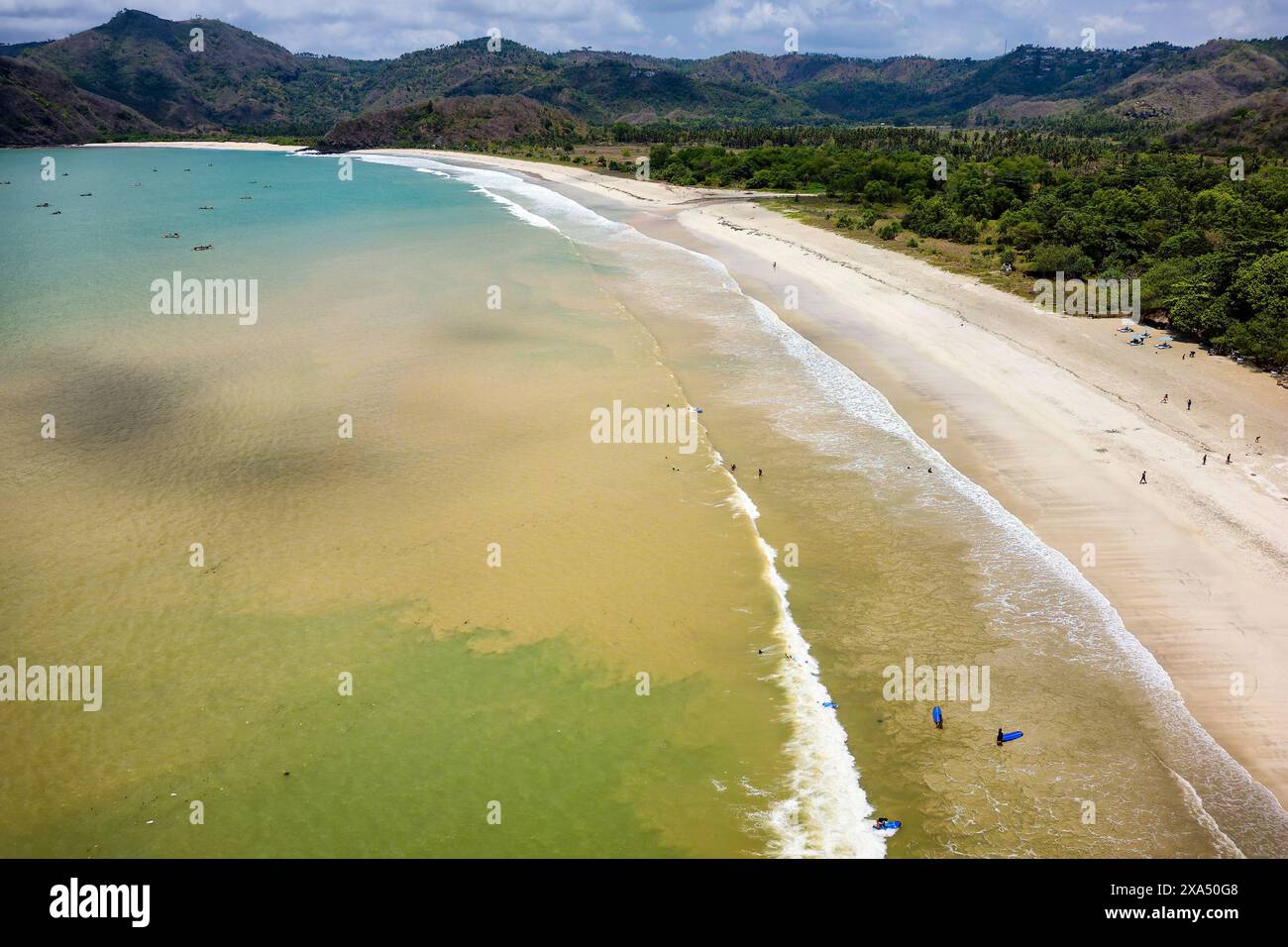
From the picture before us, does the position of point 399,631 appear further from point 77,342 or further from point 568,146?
point 568,146

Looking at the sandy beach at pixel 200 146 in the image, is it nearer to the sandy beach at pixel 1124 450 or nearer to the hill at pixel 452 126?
the hill at pixel 452 126

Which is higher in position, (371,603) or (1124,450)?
(1124,450)

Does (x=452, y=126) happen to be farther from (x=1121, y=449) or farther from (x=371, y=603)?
(x=371, y=603)

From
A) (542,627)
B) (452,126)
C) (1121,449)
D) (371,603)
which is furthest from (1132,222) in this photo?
(452,126)

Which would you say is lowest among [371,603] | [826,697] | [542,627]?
[826,697]

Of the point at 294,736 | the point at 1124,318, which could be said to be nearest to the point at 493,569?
the point at 294,736

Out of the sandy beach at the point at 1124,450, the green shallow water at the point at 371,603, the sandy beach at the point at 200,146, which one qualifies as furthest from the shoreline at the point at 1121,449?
the sandy beach at the point at 200,146

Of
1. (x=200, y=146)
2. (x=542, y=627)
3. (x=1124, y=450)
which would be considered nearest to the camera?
(x=542, y=627)

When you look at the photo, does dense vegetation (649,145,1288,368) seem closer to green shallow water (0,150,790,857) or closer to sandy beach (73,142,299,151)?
green shallow water (0,150,790,857)
